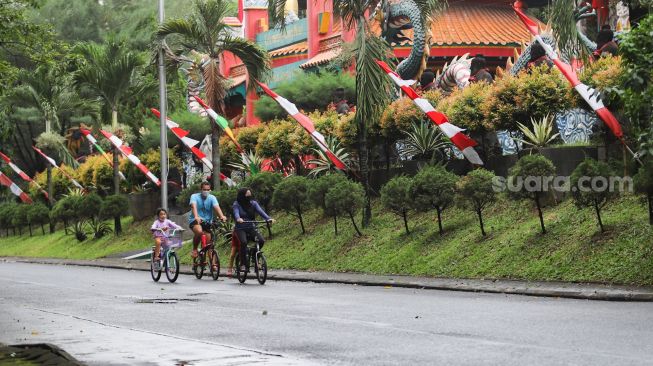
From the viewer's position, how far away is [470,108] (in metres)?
28.1

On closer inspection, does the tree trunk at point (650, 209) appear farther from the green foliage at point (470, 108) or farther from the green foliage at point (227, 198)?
the green foliage at point (227, 198)

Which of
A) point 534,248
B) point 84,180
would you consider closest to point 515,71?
point 534,248

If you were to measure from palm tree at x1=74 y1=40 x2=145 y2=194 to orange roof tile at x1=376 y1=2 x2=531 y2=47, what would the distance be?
10.9m

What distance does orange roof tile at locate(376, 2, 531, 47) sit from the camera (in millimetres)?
42000

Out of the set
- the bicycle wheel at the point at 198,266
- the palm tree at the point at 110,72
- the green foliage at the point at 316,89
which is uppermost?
the palm tree at the point at 110,72

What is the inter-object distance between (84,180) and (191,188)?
16.3 metres

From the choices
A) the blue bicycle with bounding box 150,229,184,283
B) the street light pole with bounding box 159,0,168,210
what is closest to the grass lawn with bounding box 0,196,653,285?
the street light pole with bounding box 159,0,168,210

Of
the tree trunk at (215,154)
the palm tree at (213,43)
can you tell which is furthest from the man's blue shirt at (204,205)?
the tree trunk at (215,154)

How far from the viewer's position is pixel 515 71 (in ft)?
118

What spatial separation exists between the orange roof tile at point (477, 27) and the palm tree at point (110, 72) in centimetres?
1093

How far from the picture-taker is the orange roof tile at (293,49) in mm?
48062

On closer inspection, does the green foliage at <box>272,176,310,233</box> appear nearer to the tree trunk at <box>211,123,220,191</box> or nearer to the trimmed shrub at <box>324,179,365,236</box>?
the trimmed shrub at <box>324,179,365,236</box>

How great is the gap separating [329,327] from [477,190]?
10691 millimetres

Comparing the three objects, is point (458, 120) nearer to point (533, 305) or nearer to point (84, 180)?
point (533, 305)
